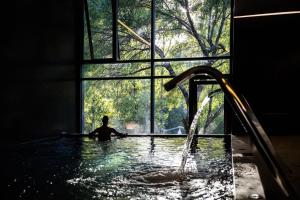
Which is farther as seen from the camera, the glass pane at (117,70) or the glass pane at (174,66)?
the glass pane at (117,70)

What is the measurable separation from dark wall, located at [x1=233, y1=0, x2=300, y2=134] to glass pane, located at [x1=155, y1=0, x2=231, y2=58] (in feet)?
3.92

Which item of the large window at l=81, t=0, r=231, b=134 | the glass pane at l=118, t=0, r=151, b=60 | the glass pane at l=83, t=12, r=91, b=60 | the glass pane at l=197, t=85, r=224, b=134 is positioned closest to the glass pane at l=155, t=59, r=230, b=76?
the large window at l=81, t=0, r=231, b=134

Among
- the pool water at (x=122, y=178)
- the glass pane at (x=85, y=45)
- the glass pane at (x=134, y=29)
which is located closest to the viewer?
the pool water at (x=122, y=178)

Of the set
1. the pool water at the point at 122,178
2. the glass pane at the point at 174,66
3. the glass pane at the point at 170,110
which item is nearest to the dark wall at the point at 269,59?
the glass pane at the point at 174,66

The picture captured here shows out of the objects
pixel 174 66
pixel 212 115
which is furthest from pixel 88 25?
pixel 212 115

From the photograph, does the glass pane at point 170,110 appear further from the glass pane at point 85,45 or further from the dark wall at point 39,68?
the dark wall at point 39,68

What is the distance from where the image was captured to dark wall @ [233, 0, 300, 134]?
19.2ft

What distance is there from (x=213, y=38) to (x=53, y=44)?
4.27m

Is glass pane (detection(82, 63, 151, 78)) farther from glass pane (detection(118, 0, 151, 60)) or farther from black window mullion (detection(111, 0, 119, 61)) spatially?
black window mullion (detection(111, 0, 119, 61))

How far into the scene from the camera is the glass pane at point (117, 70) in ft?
26.3

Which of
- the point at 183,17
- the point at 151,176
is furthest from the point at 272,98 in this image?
the point at 151,176

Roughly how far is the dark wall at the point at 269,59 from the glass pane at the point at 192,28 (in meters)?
1.19

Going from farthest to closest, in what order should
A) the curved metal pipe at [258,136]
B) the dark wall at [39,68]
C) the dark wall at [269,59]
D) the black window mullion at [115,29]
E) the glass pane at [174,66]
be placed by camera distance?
the black window mullion at [115,29] → the glass pane at [174,66] → the dark wall at [39,68] → the dark wall at [269,59] → the curved metal pipe at [258,136]

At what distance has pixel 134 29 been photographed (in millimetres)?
8195
